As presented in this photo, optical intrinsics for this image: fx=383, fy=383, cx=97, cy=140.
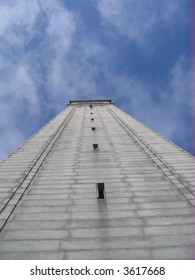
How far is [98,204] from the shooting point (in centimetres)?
1366

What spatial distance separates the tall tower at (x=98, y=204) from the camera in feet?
34.4

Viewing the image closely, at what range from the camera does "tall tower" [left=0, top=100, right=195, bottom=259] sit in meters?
10.5

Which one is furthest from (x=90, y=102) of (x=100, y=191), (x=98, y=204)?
(x=98, y=204)

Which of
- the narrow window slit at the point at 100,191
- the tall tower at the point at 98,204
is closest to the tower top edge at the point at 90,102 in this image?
the tall tower at the point at 98,204

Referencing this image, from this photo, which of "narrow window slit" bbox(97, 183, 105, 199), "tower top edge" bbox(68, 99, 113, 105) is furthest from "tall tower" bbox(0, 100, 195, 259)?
"tower top edge" bbox(68, 99, 113, 105)

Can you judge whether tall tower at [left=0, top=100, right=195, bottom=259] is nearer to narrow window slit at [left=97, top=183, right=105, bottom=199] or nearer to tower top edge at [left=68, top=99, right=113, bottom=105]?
narrow window slit at [left=97, top=183, right=105, bottom=199]

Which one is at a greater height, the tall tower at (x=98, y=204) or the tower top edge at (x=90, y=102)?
the tower top edge at (x=90, y=102)

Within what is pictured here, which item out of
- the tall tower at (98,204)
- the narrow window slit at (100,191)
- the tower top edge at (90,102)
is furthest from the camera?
the tower top edge at (90,102)

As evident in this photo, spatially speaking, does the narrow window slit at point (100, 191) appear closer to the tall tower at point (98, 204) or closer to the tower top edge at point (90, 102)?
the tall tower at point (98, 204)

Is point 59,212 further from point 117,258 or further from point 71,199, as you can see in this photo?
point 117,258

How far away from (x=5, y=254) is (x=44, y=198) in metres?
4.46

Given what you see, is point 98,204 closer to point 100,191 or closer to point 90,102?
point 100,191

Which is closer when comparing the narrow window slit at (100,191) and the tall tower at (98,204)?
the tall tower at (98,204)
